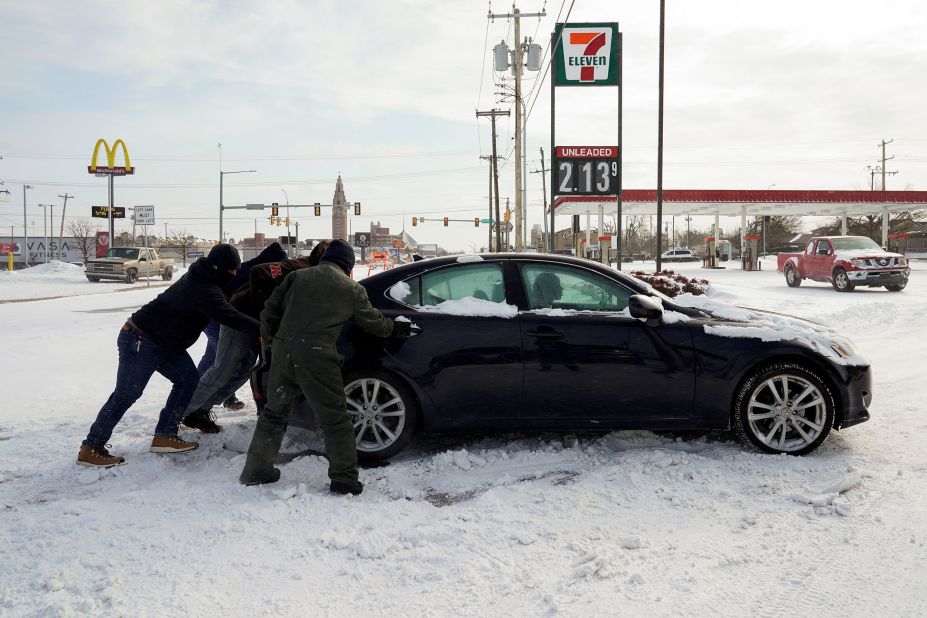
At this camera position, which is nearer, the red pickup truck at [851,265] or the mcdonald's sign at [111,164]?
the red pickup truck at [851,265]

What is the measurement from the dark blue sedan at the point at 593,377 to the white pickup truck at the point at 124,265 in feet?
111

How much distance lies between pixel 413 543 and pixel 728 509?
1813mm

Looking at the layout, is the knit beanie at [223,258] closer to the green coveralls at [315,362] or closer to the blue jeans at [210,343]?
the green coveralls at [315,362]

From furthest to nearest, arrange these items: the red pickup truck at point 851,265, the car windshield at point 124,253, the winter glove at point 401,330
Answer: the car windshield at point 124,253 < the red pickup truck at point 851,265 < the winter glove at point 401,330

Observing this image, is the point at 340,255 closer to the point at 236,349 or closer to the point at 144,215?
the point at 236,349

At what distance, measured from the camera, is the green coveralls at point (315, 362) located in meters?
4.27

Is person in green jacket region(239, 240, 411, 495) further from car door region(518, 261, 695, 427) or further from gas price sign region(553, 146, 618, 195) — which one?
gas price sign region(553, 146, 618, 195)

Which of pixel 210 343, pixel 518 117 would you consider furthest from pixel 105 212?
pixel 210 343

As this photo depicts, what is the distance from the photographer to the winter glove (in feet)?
15.5

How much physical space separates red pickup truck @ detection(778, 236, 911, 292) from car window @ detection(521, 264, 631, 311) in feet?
57.7

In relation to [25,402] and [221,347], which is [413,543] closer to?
[221,347]

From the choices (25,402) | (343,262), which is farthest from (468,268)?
(25,402)

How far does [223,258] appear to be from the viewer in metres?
5.14

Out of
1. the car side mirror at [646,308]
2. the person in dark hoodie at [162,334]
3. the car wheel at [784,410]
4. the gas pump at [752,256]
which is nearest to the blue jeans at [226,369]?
the person in dark hoodie at [162,334]
